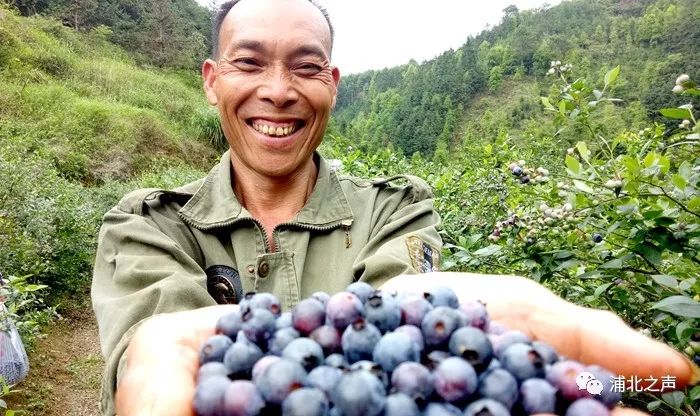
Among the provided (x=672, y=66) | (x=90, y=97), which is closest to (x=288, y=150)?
(x=90, y=97)

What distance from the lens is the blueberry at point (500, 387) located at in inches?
28.2

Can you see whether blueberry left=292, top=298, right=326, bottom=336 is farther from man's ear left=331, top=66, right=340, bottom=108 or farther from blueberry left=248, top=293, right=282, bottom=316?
man's ear left=331, top=66, right=340, bottom=108

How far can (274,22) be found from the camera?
1.73 meters

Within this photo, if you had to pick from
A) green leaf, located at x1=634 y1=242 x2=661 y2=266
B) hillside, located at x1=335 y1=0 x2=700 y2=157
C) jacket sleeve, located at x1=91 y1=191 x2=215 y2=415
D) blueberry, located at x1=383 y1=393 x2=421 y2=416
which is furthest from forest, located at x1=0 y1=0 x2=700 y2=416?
jacket sleeve, located at x1=91 y1=191 x2=215 y2=415

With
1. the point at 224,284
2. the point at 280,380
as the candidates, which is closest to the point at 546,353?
the point at 280,380

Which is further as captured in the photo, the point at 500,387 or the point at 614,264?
the point at 614,264

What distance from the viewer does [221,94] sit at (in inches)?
73.5

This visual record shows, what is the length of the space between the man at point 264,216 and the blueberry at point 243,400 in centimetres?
44

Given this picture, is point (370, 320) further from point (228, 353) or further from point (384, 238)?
point (384, 238)

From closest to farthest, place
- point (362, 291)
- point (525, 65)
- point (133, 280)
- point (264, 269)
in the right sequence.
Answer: point (362, 291), point (133, 280), point (264, 269), point (525, 65)

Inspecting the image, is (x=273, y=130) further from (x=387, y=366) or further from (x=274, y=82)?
(x=387, y=366)

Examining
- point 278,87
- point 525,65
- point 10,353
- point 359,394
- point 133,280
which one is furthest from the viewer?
point 525,65

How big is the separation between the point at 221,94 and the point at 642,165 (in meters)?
1.44

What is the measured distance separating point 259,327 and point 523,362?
40 cm
